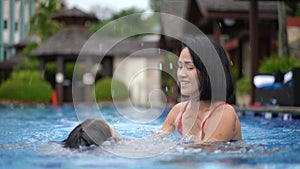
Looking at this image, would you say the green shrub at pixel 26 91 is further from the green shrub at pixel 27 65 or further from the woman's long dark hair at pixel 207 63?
the woman's long dark hair at pixel 207 63

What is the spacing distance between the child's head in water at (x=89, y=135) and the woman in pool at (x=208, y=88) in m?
0.63

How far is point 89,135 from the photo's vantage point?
3.77 meters

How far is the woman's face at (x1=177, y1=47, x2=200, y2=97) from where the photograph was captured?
3803mm

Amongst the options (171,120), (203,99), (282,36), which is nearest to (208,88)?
(203,99)

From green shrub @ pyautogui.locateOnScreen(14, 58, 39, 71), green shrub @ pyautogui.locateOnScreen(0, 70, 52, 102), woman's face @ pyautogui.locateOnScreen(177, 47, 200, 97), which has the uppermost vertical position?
green shrub @ pyautogui.locateOnScreen(14, 58, 39, 71)

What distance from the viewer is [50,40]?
2527 centimetres

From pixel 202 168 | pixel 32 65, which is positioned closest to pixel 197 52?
pixel 202 168

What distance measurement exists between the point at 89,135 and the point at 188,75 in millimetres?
803

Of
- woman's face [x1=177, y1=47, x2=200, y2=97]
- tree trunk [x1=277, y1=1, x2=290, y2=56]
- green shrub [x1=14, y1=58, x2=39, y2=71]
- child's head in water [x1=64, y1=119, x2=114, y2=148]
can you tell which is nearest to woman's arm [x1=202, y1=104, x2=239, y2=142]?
woman's face [x1=177, y1=47, x2=200, y2=97]

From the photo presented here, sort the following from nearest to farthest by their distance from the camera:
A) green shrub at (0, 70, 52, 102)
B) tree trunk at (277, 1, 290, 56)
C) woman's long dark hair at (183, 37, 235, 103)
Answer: woman's long dark hair at (183, 37, 235, 103) < tree trunk at (277, 1, 290, 56) < green shrub at (0, 70, 52, 102)

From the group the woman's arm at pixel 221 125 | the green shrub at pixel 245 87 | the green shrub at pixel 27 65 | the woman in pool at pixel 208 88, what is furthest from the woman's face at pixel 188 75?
the green shrub at pixel 27 65

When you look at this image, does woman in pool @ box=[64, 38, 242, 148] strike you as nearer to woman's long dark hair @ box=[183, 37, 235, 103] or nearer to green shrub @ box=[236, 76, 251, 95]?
woman's long dark hair @ box=[183, 37, 235, 103]

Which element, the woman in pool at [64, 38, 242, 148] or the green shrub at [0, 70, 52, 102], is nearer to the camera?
the woman in pool at [64, 38, 242, 148]

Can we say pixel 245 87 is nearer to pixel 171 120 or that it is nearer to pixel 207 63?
pixel 171 120
